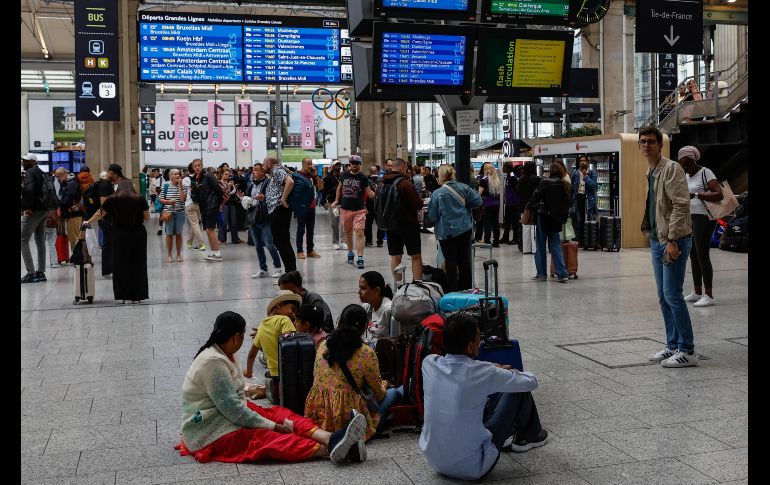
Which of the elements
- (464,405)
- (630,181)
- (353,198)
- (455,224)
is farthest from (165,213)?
(464,405)

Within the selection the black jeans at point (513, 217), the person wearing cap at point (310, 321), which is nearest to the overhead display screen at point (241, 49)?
the black jeans at point (513, 217)

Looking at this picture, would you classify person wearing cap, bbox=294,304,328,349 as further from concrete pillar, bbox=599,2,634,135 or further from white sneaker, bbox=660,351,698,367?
concrete pillar, bbox=599,2,634,135

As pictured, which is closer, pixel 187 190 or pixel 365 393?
pixel 365 393

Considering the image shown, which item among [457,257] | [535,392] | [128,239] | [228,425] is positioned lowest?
[535,392]

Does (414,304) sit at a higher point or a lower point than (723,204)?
lower

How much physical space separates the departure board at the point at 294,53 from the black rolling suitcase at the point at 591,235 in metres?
5.91

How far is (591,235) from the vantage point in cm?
1653

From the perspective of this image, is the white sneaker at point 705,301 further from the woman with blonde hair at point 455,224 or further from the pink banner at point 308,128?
the pink banner at point 308,128

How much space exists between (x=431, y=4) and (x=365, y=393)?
4157mm

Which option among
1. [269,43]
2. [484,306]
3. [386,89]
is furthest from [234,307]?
[269,43]

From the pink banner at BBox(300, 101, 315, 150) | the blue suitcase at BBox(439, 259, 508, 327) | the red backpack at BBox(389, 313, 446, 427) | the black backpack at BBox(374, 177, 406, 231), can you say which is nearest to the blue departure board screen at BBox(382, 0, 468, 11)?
the blue suitcase at BBox(439, 259, 508, 327)

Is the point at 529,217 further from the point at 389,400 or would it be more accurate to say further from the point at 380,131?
the point at 380,131

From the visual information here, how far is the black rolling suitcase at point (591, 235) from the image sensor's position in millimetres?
16484

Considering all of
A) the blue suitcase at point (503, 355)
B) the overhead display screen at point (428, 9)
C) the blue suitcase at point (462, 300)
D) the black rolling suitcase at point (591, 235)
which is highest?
the overhead display screen at point (428, 9)
